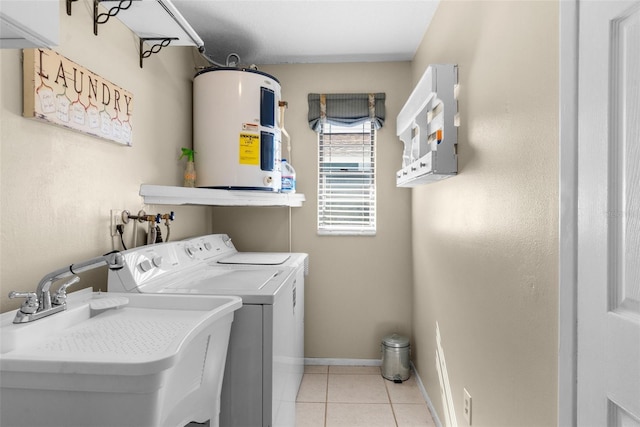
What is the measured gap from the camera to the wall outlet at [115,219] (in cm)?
180

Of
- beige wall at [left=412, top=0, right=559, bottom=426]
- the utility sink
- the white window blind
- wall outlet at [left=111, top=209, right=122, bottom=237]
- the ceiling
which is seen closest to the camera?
the utility sink

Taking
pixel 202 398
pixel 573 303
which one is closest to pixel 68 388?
pixel 202 398

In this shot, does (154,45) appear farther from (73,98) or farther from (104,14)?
(73,98)

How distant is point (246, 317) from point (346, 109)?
2.07 metres

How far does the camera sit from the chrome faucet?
3.64 ft

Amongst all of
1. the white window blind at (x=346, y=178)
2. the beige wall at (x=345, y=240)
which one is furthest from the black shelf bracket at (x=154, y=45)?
the white window blind at (x=346, y=178)

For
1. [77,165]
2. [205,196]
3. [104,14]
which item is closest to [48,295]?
[77,165]

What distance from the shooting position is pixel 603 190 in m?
0.79

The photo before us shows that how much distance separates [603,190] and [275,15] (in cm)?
219

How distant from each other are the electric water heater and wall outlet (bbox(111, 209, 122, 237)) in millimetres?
707

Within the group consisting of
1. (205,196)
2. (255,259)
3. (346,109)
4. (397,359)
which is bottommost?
(397,359)

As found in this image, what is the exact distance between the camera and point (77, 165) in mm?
1541

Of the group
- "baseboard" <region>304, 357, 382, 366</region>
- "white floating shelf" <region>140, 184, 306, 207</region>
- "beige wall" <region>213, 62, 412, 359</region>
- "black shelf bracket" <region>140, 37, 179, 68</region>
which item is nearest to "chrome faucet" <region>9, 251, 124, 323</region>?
"white floating shelf" <region>140, 184, 306, 207</region>

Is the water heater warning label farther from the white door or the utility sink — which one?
the white door
